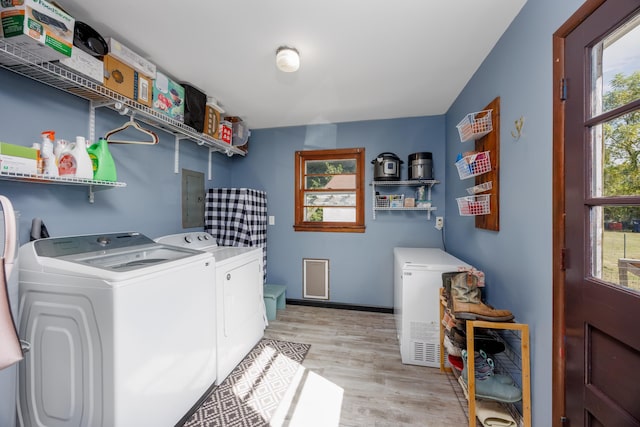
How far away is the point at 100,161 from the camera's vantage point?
4.91 feet

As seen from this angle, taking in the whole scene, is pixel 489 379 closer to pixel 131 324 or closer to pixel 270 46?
pixel 131 324

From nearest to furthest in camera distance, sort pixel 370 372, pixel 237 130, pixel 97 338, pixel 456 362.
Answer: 1. pixel 97 338
2. pixel 456 362
3. pixel 370 372
4. pixel 237 130

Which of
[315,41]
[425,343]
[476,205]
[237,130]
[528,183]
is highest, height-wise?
[315,41]

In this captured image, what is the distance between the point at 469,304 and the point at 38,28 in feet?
8.50

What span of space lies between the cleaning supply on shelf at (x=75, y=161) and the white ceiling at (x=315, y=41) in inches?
31.1

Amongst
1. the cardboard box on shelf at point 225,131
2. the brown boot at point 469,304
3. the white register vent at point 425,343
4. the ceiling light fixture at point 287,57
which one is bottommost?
the white register vent at point 425,343

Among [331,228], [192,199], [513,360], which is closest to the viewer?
[513,360]

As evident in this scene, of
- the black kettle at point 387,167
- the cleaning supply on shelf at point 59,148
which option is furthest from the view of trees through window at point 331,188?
the cleaning supply on shelf at point 59,148

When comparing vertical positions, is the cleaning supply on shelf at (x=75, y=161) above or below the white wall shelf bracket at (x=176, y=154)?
below

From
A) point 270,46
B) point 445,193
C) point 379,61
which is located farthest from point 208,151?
point 445,193

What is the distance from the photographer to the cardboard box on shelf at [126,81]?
4.94ft

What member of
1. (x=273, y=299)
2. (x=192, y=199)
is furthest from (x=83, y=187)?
(x=273, y=299)

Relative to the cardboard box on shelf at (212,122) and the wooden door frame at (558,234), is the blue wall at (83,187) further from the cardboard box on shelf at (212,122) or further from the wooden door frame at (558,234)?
the wooden door frame at (558,234)

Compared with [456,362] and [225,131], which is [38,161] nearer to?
[225,131]
